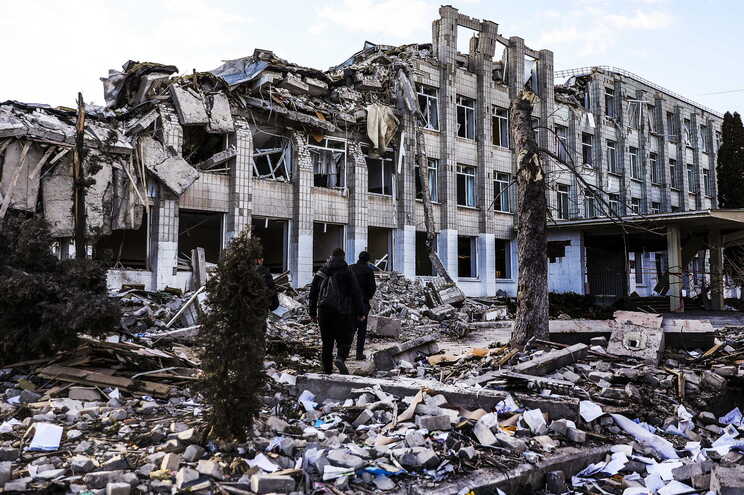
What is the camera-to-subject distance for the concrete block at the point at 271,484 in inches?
162

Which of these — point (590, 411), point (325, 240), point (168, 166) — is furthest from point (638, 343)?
point (325, 240)

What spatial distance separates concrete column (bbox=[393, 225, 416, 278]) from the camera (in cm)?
2317

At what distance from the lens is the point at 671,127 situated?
3775 cm

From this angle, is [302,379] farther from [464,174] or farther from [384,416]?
[464,174]

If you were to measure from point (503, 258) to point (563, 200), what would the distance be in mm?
5579

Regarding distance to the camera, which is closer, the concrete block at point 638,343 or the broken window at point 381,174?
the concrete block at point 638,343

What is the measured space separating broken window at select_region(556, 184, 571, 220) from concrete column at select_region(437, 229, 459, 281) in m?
8.34

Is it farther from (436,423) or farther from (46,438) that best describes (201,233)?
(436,423)

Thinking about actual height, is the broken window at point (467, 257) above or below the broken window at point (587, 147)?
below

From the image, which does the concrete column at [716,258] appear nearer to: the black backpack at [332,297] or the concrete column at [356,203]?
the concrete column at [356,203]

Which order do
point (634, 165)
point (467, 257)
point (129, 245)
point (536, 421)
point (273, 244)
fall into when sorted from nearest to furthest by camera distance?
point (536, 421), point (129, 245), point (273, 244), point (467, 257), point (634, 165)

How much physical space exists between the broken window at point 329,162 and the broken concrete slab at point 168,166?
5.12 metres

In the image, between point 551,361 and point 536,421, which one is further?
point 551,361

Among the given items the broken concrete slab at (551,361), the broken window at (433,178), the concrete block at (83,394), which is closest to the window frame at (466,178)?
the broken window at (433,178)
